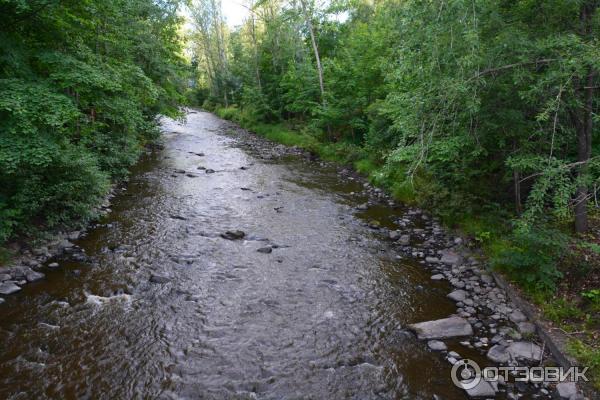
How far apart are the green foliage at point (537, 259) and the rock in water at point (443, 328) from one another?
1736mm

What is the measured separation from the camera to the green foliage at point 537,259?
719 centimetres

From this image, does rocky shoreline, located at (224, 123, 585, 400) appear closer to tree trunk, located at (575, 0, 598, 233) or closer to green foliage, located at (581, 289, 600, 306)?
green foliage, located at (581, 289, 600, 306)

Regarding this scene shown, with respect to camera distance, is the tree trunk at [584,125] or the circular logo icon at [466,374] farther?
the tree trunk at [584,125]

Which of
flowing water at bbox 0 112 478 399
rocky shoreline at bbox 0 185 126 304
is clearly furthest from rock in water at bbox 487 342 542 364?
rocky shoreline at bbox 0 185 126 304

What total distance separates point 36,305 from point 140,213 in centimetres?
544

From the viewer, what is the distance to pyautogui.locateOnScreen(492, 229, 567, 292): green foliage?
23.6 ft

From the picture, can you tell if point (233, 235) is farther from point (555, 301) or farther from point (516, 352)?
point (555, 301)

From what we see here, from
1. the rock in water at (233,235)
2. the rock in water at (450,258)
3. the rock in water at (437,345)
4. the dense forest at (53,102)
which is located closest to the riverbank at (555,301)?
the rock in water at (450,258)

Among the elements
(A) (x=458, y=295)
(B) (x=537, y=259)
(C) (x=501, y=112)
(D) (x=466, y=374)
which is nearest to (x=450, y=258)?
(A) (x=458, y=295)

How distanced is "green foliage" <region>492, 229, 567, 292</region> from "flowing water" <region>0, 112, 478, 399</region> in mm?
1573

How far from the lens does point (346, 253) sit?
9.87 meters

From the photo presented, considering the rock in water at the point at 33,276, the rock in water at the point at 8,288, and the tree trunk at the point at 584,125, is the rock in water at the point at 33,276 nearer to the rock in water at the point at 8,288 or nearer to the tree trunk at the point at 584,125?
the rock in water at the point at 8,288

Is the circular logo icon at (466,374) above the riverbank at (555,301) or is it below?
below

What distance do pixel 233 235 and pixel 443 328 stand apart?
6282 millimetres
